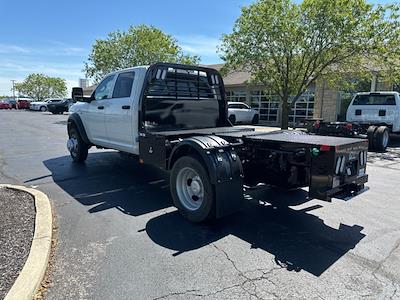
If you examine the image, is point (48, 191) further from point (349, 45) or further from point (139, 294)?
point (349, 45)

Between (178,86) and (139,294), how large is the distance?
4631mm

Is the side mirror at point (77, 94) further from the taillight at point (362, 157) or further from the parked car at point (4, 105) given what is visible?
the parked car at point (4, 105)

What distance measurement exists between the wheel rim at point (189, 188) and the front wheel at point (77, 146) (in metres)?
4.60

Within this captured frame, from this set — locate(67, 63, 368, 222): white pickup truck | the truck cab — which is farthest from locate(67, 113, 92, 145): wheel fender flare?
locate(67, 63, 368, 222): white pickup truck

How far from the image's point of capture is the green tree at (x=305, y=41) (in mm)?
13984

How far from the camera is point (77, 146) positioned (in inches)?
347

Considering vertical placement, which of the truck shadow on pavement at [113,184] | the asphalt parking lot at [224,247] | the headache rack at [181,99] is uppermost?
the headache rack at [181,99]

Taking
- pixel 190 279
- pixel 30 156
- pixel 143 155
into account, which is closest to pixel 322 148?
pixel 190 279

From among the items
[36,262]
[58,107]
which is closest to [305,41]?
[36,262]

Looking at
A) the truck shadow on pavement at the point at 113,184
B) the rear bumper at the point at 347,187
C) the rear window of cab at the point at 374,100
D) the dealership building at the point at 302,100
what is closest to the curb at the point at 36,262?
the truck shadow on pavement at the point at 113,184

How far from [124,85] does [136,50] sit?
63.2 feet

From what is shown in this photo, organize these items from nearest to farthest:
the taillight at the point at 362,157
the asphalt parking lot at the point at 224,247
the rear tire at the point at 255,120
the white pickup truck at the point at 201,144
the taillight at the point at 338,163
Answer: the asphalt parking lot at the point at 224,247 → the taillight at the point at 338,163 → the white pickup truck at the point at 201,144 → the taillight at the point at 362,157 → the rear tire at the point at 255,120

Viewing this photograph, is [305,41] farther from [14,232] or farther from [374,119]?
[14,232]

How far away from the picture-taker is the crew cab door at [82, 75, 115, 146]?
7434mm
